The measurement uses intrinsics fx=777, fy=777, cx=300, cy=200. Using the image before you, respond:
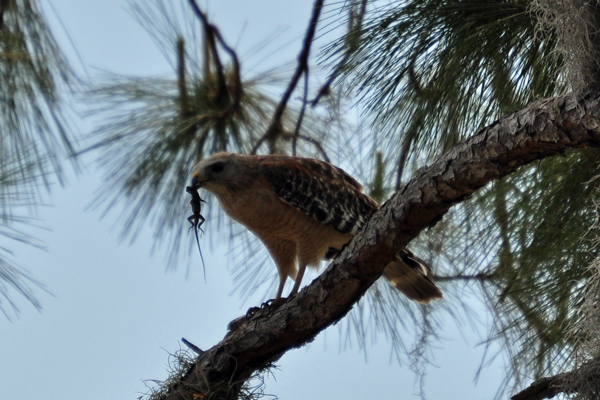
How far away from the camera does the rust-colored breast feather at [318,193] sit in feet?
10.2

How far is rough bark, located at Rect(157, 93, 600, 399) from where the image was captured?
1.63 meters

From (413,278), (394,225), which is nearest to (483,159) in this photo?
(394,225)

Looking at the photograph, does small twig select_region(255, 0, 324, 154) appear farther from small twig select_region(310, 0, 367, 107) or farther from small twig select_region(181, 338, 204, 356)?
small twig select_region(181, 338, 204, 356)

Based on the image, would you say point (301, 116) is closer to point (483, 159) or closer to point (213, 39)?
point (213, 39)

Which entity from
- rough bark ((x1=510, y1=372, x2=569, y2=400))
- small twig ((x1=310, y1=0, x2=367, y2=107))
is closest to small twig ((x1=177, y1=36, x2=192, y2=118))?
small twig ((x1=310, y1=0, x2=367, y2=107))

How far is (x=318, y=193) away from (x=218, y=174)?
41 centimetres

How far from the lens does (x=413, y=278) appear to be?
3.14 meters

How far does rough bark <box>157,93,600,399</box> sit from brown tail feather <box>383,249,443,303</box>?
34.3 inches

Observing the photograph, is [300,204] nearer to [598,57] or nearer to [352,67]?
[352,67]

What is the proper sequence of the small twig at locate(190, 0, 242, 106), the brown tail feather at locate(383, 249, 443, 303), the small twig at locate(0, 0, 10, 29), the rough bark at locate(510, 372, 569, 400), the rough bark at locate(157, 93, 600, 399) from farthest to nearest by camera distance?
the small twig at locate(190, 0, 242, 106)
the brown tail feather at locate(383, 249, 443, 303)
the small twig at locate(0, 0, 10, 29)
the rough bark at locate(510, 372, 569, 400)
the rough bark at locate(157, 93, 600, 399)

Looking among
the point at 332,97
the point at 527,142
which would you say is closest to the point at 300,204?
the point at 332,97

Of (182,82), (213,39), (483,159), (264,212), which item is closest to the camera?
(483,159)

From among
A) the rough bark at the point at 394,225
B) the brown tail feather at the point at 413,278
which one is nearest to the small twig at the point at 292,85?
the brown tail feather at the point at 413,278

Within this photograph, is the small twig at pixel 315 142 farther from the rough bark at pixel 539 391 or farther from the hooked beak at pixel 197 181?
the rough bark at pixel 539 391
